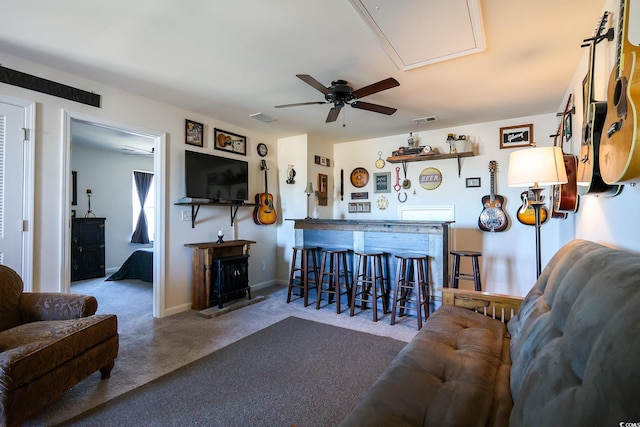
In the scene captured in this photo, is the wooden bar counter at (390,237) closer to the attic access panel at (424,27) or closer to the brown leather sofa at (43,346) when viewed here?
the attic access panel at (424,27)

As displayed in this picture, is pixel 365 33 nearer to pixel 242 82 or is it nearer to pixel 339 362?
pixel 242 82

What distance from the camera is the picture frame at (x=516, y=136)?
4020mm

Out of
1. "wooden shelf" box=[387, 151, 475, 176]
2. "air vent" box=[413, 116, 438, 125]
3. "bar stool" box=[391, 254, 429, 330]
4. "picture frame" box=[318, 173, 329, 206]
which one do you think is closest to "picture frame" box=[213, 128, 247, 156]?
"picture frame" box=[318, 173, 329, 206]

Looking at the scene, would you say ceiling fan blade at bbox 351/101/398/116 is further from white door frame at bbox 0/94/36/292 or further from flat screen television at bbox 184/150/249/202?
white door frame at bbox 0/94/36/292

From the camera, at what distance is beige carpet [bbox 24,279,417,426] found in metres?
2.00

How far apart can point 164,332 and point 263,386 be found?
152 cm

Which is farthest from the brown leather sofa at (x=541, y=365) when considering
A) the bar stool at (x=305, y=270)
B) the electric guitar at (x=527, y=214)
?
the electric guitar at (x=527, y=214)

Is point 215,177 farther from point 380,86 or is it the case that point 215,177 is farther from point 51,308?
point 380,86

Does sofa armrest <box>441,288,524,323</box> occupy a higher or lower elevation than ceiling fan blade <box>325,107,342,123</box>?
lower

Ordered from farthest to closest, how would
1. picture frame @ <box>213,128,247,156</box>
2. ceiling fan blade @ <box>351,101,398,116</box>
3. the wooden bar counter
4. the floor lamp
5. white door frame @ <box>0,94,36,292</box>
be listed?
picture frame @ <box>213,128,247,156</box>
the wooden bar counter
ceiling fan blade @ <box>351,101,398,116</box>
white door frame @ <box>0,94,36,292</box>
the floor lamp

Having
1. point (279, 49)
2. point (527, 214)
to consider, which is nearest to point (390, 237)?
point (527, 214)

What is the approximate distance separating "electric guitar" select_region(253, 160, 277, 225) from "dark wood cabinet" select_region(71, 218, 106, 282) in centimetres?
310

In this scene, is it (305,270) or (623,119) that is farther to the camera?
(305,270)

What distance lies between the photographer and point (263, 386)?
81.9 inches
